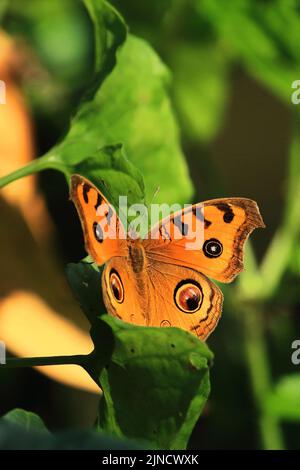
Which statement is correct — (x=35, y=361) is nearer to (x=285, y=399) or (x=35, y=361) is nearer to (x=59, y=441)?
(x=59, y=441)

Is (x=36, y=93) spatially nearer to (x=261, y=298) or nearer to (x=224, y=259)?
(x=261, y=298)

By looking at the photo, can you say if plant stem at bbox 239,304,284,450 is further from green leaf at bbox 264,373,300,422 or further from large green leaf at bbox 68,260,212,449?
large green leaf at bbox 68,260,212,449

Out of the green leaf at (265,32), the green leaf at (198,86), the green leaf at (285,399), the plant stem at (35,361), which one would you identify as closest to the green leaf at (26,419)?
the plant stem at (35,361)

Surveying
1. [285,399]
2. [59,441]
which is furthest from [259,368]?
[59,441]

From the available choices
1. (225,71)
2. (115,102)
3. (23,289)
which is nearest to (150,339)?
(115,102)

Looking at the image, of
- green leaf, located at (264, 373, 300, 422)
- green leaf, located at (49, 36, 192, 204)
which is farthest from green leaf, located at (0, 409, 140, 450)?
green leaf, located at (264, 373, 300, 422)

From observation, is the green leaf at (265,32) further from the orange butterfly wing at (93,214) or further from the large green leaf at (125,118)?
the orange butterfly wing at (93,214)

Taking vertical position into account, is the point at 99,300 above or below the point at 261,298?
above
